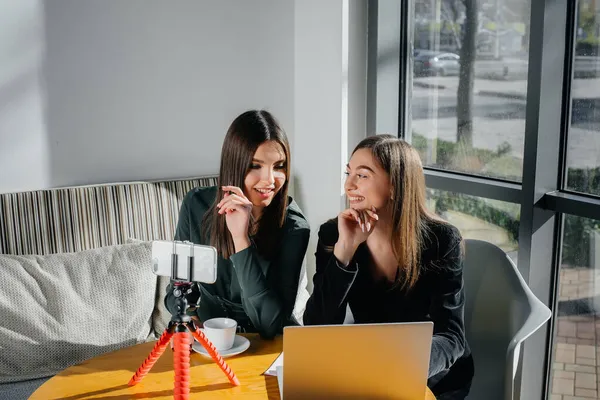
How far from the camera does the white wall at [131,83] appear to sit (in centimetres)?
241

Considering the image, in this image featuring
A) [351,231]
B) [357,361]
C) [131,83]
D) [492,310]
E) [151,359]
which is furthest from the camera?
[131,83]

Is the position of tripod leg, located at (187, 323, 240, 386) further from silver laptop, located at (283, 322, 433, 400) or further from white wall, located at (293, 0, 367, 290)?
white wall, located at (293, 0, 367, 290)

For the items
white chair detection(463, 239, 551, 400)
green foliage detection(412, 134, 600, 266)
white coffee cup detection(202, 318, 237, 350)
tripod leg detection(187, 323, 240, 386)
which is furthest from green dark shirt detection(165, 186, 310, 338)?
green foliage detection(412, 134, 600, 266)

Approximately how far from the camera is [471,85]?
2439 millimetres

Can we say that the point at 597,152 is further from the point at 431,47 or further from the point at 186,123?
the point at 186,123

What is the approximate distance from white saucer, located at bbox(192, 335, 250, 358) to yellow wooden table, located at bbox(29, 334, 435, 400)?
0.01m

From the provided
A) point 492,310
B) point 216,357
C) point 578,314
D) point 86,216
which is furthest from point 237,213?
point 578,314

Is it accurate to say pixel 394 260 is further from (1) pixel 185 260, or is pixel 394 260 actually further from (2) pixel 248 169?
(1) pixel 185 260

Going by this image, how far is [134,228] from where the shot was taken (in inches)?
100

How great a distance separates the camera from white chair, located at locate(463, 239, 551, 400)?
6.09 feet

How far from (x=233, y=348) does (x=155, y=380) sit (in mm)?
232

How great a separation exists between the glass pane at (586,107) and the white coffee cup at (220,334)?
1.21 m

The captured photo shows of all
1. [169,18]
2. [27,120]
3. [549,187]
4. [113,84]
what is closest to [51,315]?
[27,120]

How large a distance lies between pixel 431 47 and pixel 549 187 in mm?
789
